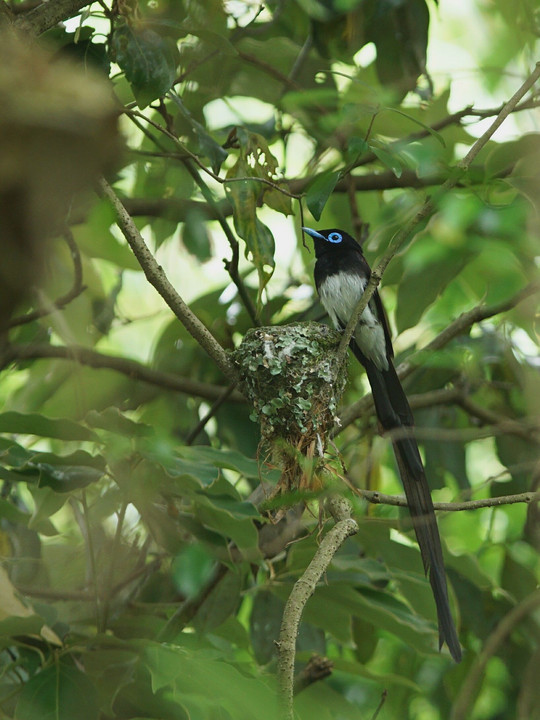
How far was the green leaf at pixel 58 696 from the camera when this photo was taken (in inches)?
77.6

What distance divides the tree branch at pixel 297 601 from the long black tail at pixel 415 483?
0.45m

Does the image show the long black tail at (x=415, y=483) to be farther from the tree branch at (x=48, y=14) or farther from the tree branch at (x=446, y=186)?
the tree branch at (x=48, y=14)

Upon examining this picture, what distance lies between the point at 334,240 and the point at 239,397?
750 millimetres

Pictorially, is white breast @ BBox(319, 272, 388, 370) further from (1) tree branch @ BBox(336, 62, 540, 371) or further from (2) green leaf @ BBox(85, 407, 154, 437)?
(2) green leaf @ BBox(85, 407, 154, 437)

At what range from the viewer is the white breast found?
10.5 ft

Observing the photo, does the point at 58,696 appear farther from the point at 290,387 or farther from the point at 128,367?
the point at 128,367

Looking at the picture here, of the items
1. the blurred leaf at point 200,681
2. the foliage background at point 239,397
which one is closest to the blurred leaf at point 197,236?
the foliage background at point 239,397

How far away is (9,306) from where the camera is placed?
0.55m

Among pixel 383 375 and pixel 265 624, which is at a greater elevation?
pixel 383 375

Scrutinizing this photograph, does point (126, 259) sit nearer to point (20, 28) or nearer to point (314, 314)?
point (314, 314)

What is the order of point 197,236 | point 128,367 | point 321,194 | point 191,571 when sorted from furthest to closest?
1. point 197,236
2. point 128,367
3. point 321,194
4. point 191,571

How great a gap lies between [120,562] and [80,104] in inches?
94.7

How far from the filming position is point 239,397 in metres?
3.33

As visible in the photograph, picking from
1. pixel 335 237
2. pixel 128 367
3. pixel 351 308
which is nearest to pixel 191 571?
pixel 128 367
